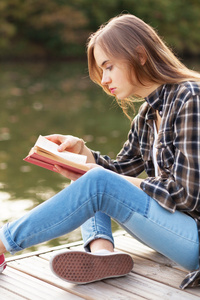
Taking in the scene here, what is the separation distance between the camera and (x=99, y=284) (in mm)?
2316

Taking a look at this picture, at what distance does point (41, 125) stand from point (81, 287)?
247 inches

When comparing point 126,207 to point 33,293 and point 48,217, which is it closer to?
point 48,217

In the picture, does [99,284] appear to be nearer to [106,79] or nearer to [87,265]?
[87,265]

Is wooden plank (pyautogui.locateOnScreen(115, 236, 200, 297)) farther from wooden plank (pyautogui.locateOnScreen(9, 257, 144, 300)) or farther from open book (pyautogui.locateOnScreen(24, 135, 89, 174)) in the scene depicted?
open book (pyautogui.locateOnScreen(24, 135, 89, 174))

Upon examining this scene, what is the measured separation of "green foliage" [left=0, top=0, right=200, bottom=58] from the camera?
27.7m

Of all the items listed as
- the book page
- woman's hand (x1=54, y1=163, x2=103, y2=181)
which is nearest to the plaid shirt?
woman's hand (x1=54, y1=163, x2=103, y2=181)

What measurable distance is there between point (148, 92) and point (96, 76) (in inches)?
13.4

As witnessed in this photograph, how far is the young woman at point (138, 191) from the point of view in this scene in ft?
6.91

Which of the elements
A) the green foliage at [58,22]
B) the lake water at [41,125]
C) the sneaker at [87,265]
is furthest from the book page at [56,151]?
the green foliage at [58,22]

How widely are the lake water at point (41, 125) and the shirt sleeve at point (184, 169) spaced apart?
5.03ft

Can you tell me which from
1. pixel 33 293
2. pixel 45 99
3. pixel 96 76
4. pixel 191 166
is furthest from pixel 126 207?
pixel 45 99

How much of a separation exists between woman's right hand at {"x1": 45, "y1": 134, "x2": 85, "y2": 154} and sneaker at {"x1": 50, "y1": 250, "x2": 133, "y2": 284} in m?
0.50

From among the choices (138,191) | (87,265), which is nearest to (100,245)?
(87,265)

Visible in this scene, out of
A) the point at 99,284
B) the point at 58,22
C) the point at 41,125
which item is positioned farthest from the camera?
the point at 58,22
